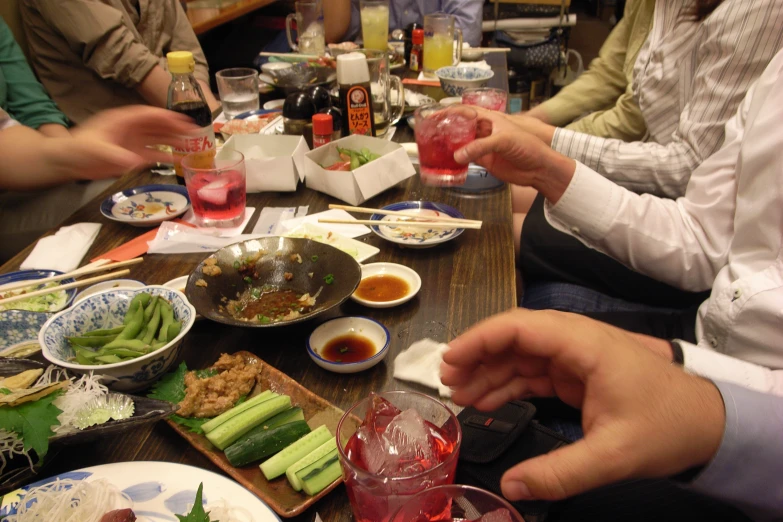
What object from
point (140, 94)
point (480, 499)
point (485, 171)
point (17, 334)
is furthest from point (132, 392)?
point (140, 94)

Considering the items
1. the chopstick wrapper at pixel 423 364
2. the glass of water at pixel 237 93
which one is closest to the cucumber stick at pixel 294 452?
the chopstick wrapper at pixel 423 364

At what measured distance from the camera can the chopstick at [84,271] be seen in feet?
4.19

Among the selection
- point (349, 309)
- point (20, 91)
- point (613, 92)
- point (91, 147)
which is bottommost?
point (613, 92)

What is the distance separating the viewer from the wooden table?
4098mm

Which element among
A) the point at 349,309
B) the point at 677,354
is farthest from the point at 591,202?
the point at 349,309

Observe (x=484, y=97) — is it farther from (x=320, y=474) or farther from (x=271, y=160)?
(x=320, y=474)

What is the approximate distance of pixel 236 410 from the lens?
95cm

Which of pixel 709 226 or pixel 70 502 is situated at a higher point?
pixel 70 502

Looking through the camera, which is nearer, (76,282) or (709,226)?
(76,282)

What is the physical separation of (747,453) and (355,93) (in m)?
1.78

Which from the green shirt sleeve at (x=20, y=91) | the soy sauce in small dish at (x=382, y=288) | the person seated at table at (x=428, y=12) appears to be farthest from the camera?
the person seated at table at (x=428, y=12)

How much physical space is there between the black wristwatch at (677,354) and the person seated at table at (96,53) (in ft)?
8.73

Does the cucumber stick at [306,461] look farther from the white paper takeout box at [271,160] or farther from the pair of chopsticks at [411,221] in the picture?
the white paper takeout box at [271,160]

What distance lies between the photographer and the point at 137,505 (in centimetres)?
80
